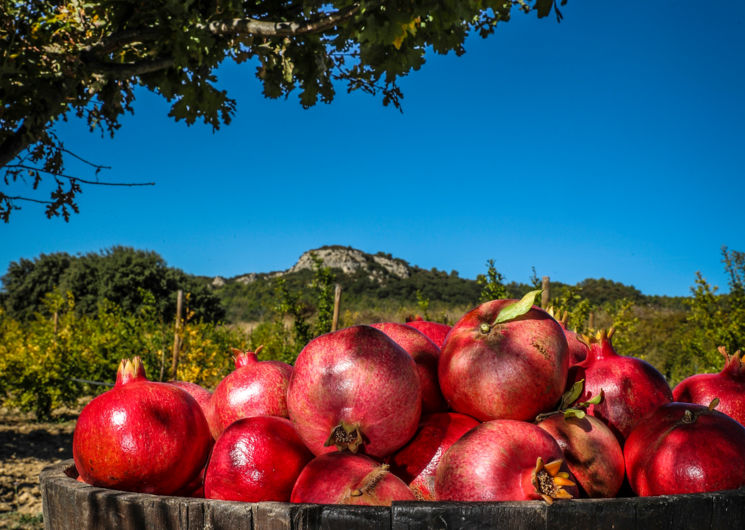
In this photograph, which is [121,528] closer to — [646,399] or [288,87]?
[646,399]

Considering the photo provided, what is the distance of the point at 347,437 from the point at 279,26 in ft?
7.49

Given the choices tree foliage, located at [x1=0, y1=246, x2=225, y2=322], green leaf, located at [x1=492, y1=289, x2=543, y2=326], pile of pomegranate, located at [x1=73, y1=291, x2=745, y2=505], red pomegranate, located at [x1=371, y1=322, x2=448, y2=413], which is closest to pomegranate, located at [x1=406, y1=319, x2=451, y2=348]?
red pomegranate, located at [x1=371, y1=322, x2=448, y2=413]

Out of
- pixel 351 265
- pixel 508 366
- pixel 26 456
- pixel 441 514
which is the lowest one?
pixel 26 456

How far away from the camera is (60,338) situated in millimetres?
11445

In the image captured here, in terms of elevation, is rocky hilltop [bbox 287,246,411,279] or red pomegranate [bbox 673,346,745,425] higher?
rocky hilltop [bbox 287,246,411,279]

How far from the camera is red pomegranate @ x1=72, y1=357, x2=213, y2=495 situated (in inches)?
61.2

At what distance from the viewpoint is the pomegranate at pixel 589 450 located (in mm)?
1434

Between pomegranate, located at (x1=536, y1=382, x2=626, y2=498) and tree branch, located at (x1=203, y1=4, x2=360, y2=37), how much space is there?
1.91m

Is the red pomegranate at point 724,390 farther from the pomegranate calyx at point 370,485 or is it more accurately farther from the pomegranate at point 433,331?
the pomegranate calyx at point 370,485

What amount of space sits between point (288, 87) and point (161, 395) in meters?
3.12

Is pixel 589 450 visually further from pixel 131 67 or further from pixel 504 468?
pixel 131 67

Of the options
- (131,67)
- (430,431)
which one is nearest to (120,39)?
(131,67)

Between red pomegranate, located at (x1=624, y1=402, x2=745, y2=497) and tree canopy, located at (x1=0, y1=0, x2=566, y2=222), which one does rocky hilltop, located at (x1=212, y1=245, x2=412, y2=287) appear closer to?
tree canopy, located at (x1=0, y1=0, x2=566, y2=222)

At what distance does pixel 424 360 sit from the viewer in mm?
1849
